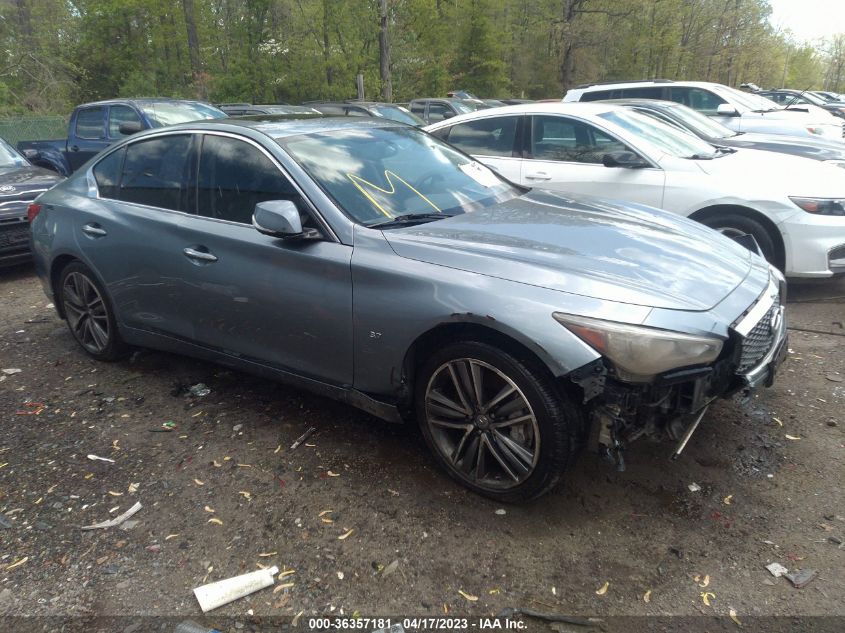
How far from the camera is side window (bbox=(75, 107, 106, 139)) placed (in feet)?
34.8

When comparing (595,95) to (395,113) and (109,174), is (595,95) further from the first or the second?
(109,174)

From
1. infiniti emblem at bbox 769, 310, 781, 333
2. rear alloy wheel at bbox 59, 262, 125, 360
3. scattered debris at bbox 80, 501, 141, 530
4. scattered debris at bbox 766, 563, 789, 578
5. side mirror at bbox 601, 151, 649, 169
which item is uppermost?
side mirror at bbox 601, 151, 649, 169

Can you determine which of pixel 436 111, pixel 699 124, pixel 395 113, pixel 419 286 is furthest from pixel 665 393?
pixel 436 111

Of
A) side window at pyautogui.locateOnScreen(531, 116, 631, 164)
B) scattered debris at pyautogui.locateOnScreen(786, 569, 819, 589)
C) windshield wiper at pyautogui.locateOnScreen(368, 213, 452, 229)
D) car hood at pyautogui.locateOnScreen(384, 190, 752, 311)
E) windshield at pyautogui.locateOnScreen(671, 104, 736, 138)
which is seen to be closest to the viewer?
scattered debris at pyautogui.locateOnScreen(786, 569, 819, 589)

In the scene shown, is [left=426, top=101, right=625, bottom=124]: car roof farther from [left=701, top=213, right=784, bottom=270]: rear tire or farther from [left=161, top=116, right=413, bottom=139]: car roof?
[left=161, top=116, right=413, bottom=139]: car roof

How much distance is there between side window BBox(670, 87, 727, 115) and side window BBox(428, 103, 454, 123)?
302 inches

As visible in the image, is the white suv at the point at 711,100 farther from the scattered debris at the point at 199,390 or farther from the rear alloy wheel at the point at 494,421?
the rear alloy wheel at the point at 494,421

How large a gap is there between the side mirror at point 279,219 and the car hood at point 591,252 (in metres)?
0.45

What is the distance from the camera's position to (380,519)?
2.89 m

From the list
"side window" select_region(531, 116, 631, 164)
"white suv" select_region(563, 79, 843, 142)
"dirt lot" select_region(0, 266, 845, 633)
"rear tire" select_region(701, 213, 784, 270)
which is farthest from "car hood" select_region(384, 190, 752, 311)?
"white suv" select_region(563, 79, 843, 142)

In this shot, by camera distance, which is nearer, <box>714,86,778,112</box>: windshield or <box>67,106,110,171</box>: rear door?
<box>67,106,110,171</box>: rear door

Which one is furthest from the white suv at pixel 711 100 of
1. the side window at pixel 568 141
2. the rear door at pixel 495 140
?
the side window at pixel 568 141

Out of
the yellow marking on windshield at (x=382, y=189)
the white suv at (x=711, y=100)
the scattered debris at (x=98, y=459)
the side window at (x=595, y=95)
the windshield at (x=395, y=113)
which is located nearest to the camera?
the yellow marking on windshield at (x=382, y=189)

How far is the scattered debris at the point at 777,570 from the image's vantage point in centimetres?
248
